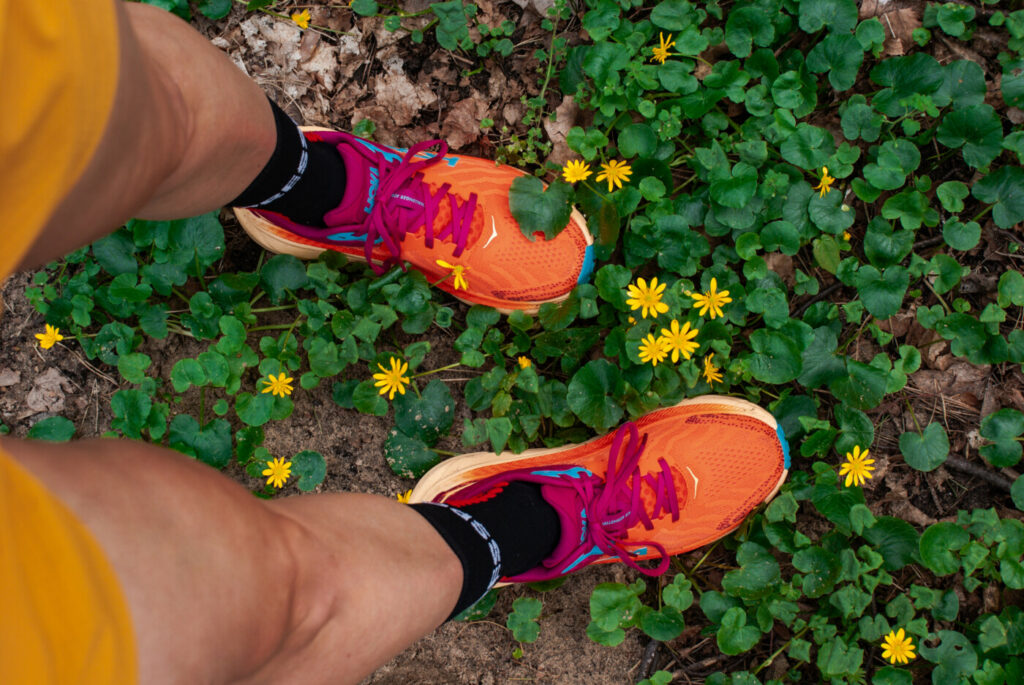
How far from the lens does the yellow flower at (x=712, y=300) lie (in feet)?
5.48

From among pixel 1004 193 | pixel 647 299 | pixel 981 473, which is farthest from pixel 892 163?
pixel 981 473

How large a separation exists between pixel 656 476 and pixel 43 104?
5.18 feet

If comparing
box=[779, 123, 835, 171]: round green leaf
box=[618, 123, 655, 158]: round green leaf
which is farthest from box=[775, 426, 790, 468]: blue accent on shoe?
box=[618, 123, 655, 158]: round green leaf

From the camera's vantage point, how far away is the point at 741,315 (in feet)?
5.83

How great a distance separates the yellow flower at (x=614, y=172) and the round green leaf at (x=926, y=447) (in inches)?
41.2

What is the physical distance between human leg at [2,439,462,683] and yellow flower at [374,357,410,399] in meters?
0.51

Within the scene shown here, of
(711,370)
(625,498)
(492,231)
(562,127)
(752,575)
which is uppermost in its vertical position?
(562,127)

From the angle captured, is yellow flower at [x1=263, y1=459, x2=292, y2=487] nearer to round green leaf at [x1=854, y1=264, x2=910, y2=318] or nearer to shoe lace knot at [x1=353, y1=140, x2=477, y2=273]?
shoe lace knot at [x1=353, y1=140, x2=477, y2=273]

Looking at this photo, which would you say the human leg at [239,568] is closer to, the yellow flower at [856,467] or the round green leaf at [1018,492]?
the yellow flower at [856,467]

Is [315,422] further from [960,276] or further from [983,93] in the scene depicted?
[983,93]

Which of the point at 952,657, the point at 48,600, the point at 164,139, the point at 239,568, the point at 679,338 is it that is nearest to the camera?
the point at 48,600

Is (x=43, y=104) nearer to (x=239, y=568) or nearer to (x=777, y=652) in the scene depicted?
(x=239, y=568)

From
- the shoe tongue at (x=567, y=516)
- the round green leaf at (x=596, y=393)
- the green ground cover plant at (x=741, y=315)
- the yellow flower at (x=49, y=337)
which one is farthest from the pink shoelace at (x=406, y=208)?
the yellow flower at (x=49, y=337)

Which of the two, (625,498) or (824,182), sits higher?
(824,182)
